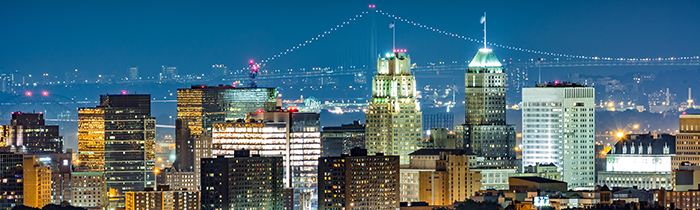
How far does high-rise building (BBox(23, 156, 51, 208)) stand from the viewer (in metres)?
92.4

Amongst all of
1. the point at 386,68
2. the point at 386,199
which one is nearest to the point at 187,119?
the point at 386,68

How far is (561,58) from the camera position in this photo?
121 meters

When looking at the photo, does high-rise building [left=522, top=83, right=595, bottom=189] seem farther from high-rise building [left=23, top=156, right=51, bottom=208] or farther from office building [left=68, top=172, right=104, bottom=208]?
high-rise building [left=23, top=156, right=51, bottom=208]

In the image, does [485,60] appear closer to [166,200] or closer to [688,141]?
[688,141]

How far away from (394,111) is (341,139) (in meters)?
8.86

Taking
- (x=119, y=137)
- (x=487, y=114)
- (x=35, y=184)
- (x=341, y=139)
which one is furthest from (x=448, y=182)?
(x=119, y=137)

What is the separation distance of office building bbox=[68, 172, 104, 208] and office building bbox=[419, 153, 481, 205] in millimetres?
22595

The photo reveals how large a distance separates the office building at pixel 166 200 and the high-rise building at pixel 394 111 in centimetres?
1426

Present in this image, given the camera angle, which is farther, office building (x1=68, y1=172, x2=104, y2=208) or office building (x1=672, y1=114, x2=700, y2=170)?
office building (x1=68, y1=172, x2=104, y2=208)

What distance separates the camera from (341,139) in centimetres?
11162

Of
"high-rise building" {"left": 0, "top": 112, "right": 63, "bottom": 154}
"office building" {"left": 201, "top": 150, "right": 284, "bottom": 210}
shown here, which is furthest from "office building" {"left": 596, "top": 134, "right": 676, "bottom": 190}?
A: "high-rise building" {"left": 0, "top": 112, "right": 63, "bottom": 154}

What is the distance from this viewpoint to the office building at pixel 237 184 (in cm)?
8625

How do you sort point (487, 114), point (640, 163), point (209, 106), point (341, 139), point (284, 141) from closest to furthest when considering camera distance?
1. point (284, 141)
2. point (640, 163)
3. point (487, 114)
4. point (341, 139)
5. point (209, 106)

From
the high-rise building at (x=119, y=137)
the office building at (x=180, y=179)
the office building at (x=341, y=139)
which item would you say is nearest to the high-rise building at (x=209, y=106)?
the high-rise building at (x=119, y=137)
